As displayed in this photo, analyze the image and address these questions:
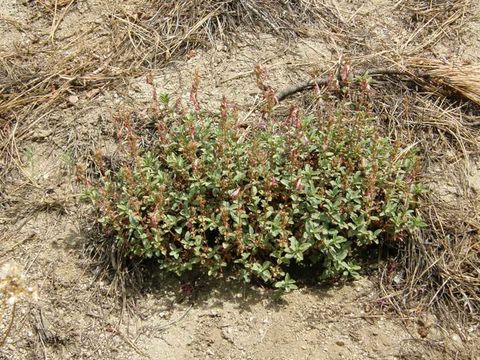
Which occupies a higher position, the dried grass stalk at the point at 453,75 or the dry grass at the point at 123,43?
the dry grass at the point at 123,43

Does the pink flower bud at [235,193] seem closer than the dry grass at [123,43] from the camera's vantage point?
Yes

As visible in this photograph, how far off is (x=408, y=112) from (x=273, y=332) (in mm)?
1678

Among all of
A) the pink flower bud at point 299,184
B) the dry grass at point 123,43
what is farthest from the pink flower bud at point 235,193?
the dry grass at point 123,43

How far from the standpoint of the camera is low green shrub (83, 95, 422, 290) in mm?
3705

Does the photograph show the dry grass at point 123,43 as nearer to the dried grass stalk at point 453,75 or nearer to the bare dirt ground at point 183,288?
the bare dirt ground at point 183,288

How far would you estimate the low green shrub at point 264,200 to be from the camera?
3.71 m

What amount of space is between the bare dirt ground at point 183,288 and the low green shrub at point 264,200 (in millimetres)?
197

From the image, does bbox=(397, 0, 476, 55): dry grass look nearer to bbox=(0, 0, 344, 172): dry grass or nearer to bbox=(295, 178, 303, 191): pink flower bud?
bbox=(0, 0, 344, 172): dry grass

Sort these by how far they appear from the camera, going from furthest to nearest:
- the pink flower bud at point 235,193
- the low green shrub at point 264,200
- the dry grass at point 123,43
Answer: the dry grass at point 123,43
the low green shrub at point 264,200
the pink flower bud at point 235,193

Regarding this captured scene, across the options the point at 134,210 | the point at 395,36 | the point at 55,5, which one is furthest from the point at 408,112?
the point at 55,5

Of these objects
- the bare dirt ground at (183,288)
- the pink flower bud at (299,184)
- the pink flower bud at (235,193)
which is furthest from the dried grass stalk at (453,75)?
the pink flower bud at (235,193)

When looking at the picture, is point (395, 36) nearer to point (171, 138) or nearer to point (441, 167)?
point (441, 167)

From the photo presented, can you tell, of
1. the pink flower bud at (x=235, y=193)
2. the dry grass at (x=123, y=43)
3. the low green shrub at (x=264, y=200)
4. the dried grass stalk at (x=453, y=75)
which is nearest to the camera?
the pink flower bud at (x=235, y=193)

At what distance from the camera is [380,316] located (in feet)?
12.3
